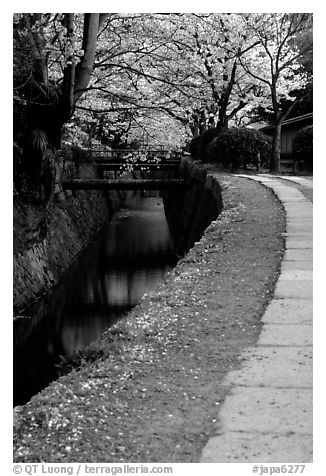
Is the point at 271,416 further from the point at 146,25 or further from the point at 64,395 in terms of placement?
the point at 146,25

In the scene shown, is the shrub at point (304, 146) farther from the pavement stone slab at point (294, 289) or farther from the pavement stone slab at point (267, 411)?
the pavement stone slab at point (267, 411)

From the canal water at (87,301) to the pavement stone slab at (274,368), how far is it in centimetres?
409

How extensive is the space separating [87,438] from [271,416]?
1214 millimetres

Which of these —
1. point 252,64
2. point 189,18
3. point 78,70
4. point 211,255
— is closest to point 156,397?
point 211,255

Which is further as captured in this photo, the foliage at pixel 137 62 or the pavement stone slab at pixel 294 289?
the foliage at pixel 137 62

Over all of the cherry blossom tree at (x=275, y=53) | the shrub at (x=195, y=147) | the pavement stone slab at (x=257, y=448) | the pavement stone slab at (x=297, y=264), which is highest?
the cherry blossom tree at (x=275, y=53)

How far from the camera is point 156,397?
4121 millimetres

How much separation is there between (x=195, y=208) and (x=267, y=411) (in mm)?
14464

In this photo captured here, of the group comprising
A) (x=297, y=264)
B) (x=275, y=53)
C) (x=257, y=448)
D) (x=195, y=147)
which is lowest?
(x=257, y=448)

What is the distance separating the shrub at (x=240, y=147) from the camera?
1908cm

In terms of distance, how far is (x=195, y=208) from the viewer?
59.0 ft

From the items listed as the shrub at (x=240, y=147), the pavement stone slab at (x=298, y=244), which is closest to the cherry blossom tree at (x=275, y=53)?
the shrub at (x=240, y=147)

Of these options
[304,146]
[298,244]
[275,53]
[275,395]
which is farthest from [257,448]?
[275,53]

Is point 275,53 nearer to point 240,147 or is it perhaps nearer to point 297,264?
point 240,147
